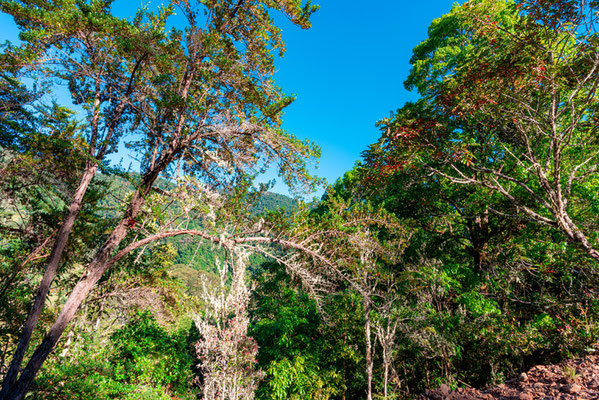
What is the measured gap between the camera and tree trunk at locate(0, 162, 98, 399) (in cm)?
389

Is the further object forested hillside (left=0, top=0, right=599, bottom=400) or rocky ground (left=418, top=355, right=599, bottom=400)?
forested hillside (left=0, top=0, right=599, bottom=400)

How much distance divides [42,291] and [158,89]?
4.39m

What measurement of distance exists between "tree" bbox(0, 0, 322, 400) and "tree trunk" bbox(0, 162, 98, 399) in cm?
2

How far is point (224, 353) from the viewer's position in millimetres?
4078

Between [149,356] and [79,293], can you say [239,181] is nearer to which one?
[79,293]

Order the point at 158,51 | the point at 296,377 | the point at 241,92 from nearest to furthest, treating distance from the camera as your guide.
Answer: the point at 158,51 → the point at 241,92 → the point at 296,377

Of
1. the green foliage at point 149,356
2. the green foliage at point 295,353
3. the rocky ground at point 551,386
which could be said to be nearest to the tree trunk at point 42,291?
the green foliage at point 149,356

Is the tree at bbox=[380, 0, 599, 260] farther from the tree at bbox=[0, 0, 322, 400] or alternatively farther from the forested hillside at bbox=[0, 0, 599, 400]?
the tree at bbox=[0, 0, 322, 400]

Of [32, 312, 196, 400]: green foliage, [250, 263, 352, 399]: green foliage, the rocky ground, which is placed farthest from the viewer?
[250, 263, 352, 399]: green foliage

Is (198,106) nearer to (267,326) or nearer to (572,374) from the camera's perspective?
(572,374)

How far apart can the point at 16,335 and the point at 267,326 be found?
7.38 m

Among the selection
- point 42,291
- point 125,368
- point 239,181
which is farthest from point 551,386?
point 125,368

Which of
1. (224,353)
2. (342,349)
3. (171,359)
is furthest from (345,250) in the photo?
(171,359)

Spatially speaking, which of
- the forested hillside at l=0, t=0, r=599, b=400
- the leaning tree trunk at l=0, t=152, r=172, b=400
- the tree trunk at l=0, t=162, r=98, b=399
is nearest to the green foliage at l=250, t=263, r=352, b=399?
the forested hillside at l=0, t=0, r=599, b=400
